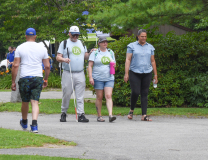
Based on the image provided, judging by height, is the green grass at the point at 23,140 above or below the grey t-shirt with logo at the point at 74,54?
below

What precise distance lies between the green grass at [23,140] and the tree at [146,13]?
181 inches

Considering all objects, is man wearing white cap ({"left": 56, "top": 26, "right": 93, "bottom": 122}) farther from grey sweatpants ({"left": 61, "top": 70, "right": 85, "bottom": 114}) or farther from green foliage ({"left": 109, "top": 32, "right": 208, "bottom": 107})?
green foliage ({"left": 109, "top": 32, "right": 208, "bottom": 107})

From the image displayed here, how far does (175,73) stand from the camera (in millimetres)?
11477

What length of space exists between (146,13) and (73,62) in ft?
8.38

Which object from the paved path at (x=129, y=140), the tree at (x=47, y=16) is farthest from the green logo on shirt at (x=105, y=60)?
the tree at (x=47, y=16)

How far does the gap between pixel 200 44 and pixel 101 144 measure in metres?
6.37

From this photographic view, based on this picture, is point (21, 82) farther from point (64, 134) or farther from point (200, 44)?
point (200, 44)

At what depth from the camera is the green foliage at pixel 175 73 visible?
11.3 meters

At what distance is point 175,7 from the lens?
9.50 metres

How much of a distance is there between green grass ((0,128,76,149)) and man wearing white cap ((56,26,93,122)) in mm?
2256

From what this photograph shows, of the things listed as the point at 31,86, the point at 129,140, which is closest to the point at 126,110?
the point at 31,86

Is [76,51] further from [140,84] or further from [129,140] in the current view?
[129,140]

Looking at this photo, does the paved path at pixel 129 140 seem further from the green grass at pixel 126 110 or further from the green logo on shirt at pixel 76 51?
the green logo on shirt at pixel 76 51

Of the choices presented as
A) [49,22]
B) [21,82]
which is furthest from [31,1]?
[21,82]
